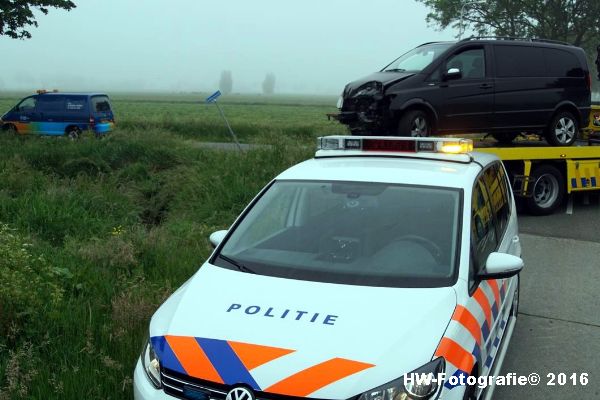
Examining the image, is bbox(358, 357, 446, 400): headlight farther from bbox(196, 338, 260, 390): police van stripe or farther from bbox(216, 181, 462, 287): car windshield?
bbox(216, 181, 462, 287): car windshield

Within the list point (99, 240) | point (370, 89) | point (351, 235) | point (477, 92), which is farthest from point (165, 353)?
point (477, 92)

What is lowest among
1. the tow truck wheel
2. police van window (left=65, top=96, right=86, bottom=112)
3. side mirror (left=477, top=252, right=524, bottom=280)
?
the tow truck wheel

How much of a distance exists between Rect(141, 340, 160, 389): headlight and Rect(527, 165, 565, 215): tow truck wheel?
801 cm

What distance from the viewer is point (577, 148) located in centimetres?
979

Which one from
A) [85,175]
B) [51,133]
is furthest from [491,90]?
[51,133]

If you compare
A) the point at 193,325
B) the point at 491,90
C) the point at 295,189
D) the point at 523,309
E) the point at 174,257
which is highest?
the point at 491,90

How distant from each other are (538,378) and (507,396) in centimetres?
40

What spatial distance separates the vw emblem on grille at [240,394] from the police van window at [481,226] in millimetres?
1575

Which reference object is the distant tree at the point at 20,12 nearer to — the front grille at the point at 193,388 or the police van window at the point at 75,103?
the police van window at the point at 75,103

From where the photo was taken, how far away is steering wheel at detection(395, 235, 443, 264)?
332cm

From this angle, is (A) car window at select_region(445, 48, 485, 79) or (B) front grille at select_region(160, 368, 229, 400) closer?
(B) front grille at select_region(160, 368, 229, 400)

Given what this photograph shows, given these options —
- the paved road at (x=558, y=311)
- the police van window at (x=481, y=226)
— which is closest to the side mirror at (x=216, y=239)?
the police van window at (x=481, y=226)

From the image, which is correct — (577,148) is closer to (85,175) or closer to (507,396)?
(507,396)

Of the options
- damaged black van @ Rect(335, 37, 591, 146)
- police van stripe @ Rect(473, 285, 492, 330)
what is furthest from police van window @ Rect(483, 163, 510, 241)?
damaged black van @ Rect(335, 37, 591, 146)
